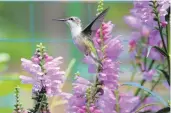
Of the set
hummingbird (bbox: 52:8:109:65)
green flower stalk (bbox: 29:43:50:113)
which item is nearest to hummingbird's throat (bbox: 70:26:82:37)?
hummingbird (bbox: 52:8:109:65)

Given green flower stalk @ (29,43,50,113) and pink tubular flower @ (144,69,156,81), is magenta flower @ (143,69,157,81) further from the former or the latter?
green flower stalk @ (29,43,50,113)

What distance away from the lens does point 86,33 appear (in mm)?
820

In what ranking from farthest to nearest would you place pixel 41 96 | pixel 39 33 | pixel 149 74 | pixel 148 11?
1. pixel 39 33
2. pixel 149 74
3. pixel 148 11
4. pixel 41 96

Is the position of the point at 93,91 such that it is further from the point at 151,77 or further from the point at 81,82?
the point at 151,77

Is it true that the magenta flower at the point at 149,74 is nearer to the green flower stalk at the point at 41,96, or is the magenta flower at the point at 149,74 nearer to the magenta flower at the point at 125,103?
the magenta flower at the point at 125,103

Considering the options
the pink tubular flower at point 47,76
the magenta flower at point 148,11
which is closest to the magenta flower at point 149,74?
the magenta flower at point 148,11

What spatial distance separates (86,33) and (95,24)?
0.03 metres

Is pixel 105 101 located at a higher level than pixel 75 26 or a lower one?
lower

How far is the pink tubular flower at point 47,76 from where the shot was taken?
734 millimetres

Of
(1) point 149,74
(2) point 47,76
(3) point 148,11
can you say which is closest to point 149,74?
(1) point 149,74

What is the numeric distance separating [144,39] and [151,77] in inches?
3.0

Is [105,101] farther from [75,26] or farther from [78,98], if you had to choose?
[75,26]

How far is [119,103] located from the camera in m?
0.79

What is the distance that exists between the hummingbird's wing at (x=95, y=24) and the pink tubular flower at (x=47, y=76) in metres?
0.10
